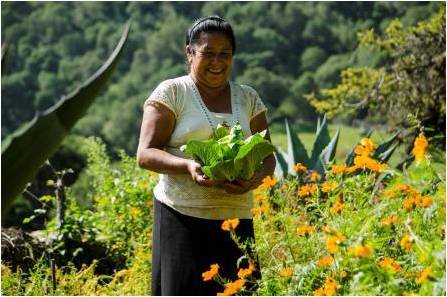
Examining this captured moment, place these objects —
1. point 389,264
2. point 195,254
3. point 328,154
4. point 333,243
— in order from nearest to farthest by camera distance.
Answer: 1. point 333,243
2. point 389,264
3. point 195,254
4. point 328,154

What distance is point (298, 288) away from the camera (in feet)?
7.93

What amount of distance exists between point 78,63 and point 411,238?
65820 mm

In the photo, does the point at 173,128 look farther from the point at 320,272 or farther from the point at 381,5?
the point at 381,5

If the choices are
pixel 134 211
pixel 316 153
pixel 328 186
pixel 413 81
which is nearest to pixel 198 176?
pixel 328 186

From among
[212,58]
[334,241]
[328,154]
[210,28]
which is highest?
[210,28]

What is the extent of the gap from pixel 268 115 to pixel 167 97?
19.1 ft

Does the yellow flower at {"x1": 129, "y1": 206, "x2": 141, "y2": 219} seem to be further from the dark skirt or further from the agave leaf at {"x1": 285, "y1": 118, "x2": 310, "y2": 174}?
the dark skirt

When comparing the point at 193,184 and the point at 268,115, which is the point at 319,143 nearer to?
the point at 268,115

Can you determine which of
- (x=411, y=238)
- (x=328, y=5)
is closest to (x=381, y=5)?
(x=328, y=5)

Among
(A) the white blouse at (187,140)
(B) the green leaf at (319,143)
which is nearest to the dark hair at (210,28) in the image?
(A) the white blouse at (187,140)

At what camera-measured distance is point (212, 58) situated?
117 inches

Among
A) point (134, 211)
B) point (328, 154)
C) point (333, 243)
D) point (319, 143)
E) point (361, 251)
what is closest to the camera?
point (361, 251)

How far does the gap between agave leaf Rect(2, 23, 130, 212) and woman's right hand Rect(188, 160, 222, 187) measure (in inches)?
40.3

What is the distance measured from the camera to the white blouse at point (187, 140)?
2.93 m
